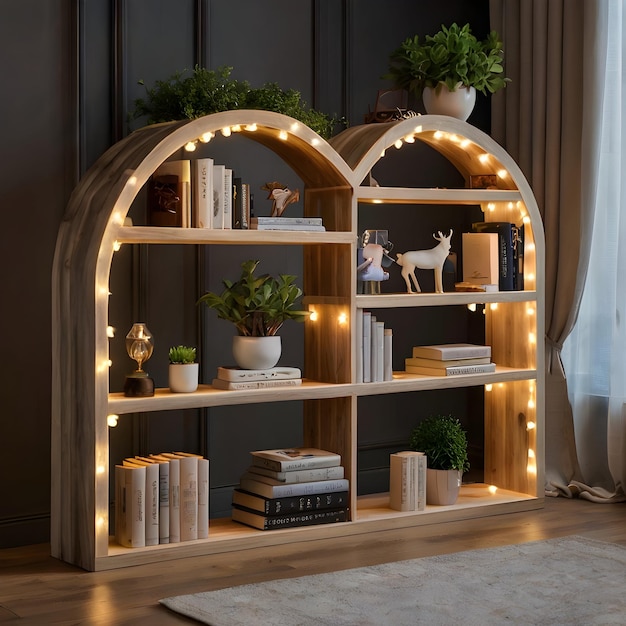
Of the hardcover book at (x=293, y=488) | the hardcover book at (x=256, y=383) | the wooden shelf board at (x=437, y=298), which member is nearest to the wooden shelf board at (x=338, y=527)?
the hardcover book at (x=293, y=488)

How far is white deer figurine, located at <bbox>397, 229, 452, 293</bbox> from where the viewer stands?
409 cm

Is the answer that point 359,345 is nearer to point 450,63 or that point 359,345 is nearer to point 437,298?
point 437,298

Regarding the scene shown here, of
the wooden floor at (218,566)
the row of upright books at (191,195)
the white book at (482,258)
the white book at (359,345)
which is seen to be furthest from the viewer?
the white book at (482,258)

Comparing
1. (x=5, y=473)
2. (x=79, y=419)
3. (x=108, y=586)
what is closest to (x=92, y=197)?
(x=79, y=419)

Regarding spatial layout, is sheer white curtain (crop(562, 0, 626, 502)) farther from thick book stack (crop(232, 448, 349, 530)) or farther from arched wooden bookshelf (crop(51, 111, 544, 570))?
thick book stack (crop(232, 448, 349, 530))

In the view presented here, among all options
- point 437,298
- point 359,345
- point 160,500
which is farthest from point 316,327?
point 160,500

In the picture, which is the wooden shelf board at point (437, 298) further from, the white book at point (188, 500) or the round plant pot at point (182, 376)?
the white book at point (188, 500)

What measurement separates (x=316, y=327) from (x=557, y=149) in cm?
136

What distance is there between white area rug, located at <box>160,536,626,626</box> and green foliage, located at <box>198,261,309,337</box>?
36.7 inches

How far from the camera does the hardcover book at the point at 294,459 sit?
3.74 metres

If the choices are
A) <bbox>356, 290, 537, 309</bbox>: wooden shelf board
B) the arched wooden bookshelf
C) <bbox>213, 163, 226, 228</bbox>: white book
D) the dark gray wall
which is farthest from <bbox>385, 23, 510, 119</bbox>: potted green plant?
<bbox>213, 163, 226, 228</bbox>: white book

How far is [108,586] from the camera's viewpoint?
3.17m

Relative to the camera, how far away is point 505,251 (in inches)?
166

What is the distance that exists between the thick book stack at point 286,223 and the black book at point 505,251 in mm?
791
